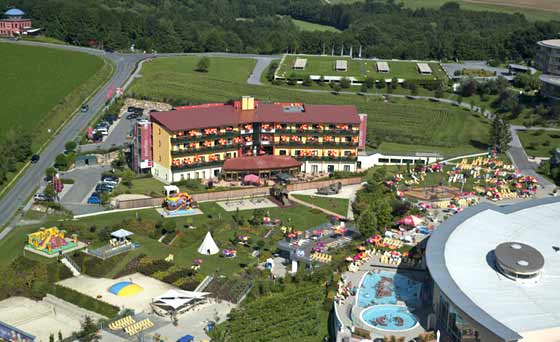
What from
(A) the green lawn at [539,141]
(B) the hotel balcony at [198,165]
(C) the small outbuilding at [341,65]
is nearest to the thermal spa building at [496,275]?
(B) the hotel balcony at [198,165]

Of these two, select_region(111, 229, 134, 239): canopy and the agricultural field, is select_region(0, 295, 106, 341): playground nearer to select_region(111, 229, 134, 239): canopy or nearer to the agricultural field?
select_region(111, 229, 134, 239): canopy

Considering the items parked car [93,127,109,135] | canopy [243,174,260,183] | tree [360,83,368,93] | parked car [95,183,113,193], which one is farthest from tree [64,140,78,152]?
tree [360,83,368,93]

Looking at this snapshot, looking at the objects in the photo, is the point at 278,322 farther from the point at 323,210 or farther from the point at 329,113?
the point at 329,113

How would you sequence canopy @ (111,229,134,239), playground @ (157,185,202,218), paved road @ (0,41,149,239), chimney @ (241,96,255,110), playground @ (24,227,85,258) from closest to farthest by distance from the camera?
playground @ (24,227,85,258), canopy @ (111,229,134,239), playground @ (157,185,202,218), paved road @ (0,41,149,239), chimney @ (241,96,255,110)

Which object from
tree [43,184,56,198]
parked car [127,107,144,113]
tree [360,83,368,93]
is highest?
tree [360,83,368,93]

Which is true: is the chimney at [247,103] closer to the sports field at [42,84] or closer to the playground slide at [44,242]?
the sports field at [42,84]

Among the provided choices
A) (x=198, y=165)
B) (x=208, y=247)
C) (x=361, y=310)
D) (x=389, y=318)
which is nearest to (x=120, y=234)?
(x=208, y=247)

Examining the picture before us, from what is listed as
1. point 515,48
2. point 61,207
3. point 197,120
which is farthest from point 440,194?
point 515,48
